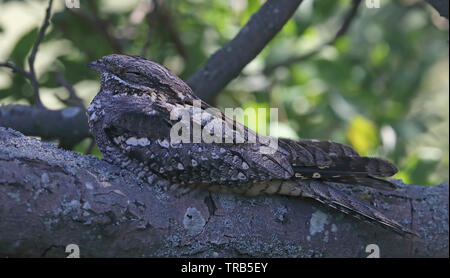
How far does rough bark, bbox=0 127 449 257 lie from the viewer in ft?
6.48

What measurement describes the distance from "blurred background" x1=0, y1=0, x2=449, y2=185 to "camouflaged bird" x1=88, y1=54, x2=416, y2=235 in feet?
4.42

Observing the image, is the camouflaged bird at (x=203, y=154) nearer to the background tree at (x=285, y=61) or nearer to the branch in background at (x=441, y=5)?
the background tree at (x=285, y=61)

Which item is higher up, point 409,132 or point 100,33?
point 100,33

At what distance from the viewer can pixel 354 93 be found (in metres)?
4.23

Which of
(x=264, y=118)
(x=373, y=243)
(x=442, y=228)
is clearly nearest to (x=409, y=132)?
(x=264, y=118)

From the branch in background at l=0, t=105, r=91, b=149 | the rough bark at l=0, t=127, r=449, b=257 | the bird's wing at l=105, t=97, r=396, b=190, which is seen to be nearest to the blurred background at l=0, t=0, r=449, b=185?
the branch in background at l=0, t=105, r=91, b=149

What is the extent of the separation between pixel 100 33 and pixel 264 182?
8.76 feet

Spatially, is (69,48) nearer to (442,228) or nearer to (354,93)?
(354,93)

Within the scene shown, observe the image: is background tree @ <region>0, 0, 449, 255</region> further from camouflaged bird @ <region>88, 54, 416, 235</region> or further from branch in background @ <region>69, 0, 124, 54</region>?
camouflaged bird @ <region>88, 54, 416, 235</region>

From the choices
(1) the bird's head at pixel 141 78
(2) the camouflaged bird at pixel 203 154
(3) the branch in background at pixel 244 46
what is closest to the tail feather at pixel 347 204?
(2) the camouflaged bird at pixel 203 154

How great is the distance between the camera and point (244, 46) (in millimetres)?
3131

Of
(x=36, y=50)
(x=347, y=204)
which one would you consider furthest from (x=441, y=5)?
(x=36, y=50)

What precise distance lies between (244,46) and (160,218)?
1314 mm
